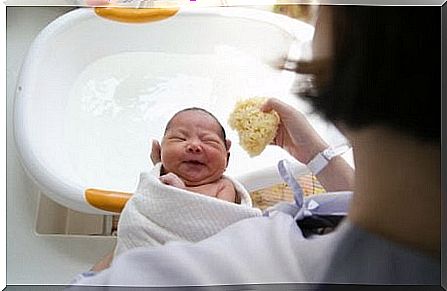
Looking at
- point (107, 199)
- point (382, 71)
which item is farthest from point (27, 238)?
point (382, 71)

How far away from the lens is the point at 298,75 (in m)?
1.03

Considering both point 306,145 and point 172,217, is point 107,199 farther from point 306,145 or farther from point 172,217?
point 306,145

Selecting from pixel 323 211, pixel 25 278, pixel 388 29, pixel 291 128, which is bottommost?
pixel 25 278

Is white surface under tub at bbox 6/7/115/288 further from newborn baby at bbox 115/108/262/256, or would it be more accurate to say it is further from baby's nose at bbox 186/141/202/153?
baby's nose at bbox 186/141/202/153

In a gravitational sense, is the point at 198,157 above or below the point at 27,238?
above

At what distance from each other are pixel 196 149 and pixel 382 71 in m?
0.30

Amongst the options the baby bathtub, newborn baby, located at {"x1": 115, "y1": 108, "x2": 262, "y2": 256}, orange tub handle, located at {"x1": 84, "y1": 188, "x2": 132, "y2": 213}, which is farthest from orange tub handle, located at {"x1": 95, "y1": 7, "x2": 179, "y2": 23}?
orange tub handle, located at {"x1": 84, "y1": 188, "x2": 132, "y2": 213}

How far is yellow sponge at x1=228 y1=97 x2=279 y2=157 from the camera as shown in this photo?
1003 millimetres

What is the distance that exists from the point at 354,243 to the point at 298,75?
254 millimetres

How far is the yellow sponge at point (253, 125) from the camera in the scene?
100 centimetres

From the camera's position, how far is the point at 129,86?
1.05 metres

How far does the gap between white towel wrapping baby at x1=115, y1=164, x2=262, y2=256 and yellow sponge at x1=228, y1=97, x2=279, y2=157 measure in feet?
0.30

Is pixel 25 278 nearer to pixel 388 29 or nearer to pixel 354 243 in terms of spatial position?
pixel 354 243

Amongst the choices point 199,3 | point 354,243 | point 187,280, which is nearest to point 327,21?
point 199,3
